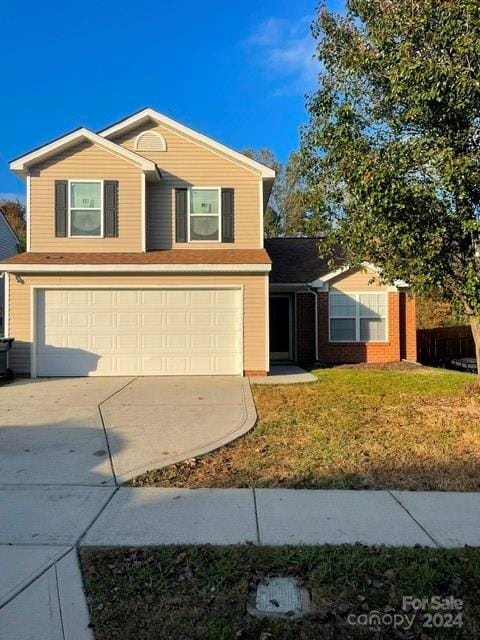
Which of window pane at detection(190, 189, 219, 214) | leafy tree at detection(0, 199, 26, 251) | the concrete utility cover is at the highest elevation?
leafy tree at detection(0, 199, 26, 251)

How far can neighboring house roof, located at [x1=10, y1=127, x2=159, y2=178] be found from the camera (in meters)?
13.3

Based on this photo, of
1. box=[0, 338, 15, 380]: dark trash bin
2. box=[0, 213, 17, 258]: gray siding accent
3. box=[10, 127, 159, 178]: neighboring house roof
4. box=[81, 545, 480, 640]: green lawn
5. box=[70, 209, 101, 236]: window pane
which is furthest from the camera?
box=[0, 213, 17, 258]: gray siding accent

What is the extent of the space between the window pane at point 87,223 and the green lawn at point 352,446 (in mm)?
6667

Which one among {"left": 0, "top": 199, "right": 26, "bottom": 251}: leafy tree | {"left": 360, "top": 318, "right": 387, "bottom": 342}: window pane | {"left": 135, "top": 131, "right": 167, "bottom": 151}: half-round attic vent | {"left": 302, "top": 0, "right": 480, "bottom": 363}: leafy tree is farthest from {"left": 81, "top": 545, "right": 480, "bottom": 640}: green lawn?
{"left": 0, "top": 199, "right": 26, "bottom": 251}: leafy tree

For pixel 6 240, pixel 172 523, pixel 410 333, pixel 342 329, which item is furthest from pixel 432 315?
pixel 172 523

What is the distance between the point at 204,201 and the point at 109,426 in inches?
331

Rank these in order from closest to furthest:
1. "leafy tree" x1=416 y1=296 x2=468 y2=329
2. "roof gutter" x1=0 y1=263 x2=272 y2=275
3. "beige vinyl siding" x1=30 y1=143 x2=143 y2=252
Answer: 1. "roof gutter" x1=0 y1=263 x2=272 y2=275
2. "beige vinyl siding" x1=30 y1=143 x2=143 y2=252
3. "leafy tree" x1=416 y1=296 x2=468 y2=329

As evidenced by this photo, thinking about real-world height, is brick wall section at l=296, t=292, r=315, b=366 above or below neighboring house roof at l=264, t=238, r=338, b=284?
below

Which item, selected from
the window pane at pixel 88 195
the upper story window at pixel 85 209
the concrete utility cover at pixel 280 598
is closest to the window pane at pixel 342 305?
the upper story window at pixel 85 209

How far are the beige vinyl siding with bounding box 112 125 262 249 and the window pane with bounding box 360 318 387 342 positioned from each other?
5000 millimetres

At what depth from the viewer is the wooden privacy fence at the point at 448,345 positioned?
22812 mm

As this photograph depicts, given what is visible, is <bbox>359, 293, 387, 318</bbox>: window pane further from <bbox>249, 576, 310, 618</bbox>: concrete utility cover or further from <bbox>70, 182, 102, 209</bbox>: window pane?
<bbox>249, 576, 310, 618</bbox>: concrete utility cover

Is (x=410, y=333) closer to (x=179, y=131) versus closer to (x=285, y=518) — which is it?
(x=179, y=131)

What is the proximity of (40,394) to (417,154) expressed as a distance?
326 inches
